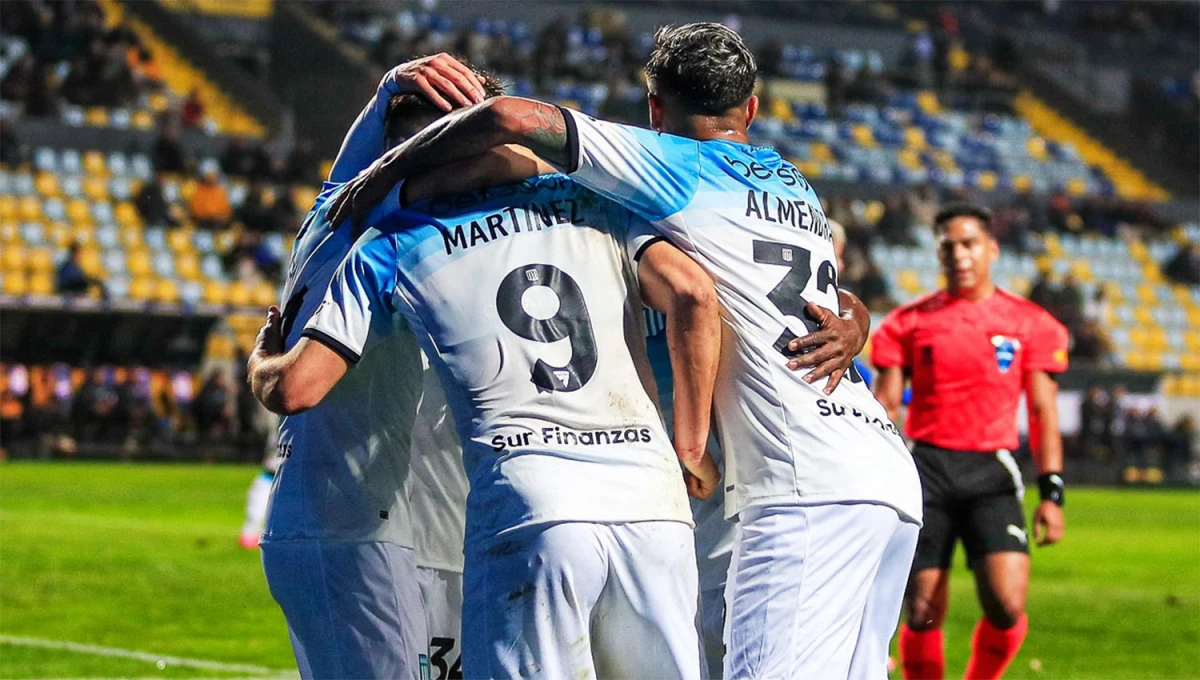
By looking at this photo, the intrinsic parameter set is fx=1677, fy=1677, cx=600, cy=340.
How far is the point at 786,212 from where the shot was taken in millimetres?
4270

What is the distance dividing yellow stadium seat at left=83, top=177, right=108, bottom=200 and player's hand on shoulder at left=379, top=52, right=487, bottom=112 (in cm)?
2485

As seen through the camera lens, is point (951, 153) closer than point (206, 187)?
No

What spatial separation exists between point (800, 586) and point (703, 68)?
4.28 ft

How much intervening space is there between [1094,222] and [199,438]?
21.1 metres

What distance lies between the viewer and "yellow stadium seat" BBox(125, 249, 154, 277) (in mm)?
26750

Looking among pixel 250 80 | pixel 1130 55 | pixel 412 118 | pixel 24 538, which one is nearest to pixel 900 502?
pixel 412 118

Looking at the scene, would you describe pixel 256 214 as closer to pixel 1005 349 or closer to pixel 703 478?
pixel 1005 349

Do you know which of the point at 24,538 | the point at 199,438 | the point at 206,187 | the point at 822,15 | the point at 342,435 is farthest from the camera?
the point at 822,15

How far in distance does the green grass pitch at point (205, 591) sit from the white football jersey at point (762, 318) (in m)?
4.88

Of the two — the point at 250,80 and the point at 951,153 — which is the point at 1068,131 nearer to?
the point at 951,153

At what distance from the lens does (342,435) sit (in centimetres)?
429

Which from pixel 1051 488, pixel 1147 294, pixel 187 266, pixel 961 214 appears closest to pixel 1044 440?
pixel 1051 488

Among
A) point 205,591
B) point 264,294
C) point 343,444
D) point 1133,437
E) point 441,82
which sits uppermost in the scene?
point 441,82

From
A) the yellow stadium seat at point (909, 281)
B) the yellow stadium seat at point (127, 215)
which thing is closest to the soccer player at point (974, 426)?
the yellow stadium seat at point (127, 215)
